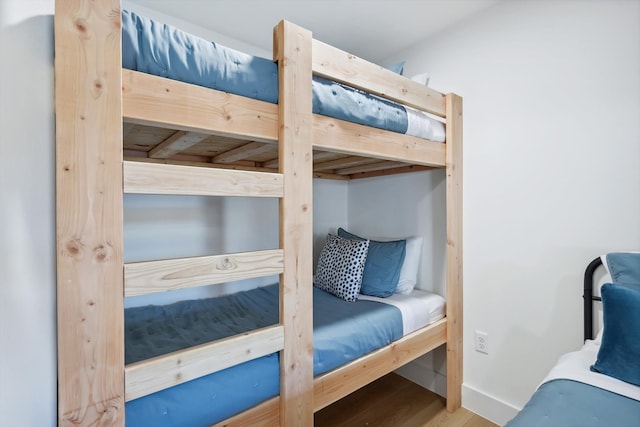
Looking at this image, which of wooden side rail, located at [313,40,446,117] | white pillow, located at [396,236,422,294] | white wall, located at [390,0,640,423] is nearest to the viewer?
wooden side rail, located at [313,40,446,117]

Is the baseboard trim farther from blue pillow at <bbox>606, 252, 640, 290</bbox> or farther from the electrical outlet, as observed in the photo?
blue pillow at <bbox>606, 252, 640, 290</bbox>

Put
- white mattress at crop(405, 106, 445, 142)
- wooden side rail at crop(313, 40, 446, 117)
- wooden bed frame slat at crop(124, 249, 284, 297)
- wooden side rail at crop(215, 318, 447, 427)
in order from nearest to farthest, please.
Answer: wooden bed frame slat at crop(124, 249, 284, 297), wooden side rail at crop(215, 318, 447, 427), wooden side rail at crop(313, 40, 446, 117), white mattress at crop(405, 106, 445, 142)

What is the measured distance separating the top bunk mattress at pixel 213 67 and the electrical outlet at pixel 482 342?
1.44 meters

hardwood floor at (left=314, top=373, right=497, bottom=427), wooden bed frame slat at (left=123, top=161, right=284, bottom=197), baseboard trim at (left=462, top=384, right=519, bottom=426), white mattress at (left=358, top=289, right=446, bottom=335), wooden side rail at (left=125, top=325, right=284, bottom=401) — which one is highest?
wooden bed frame slat at (left=123, top=161, right=284, bottom=197)

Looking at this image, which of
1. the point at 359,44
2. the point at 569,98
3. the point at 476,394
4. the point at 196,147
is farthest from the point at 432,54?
the point at 476,394

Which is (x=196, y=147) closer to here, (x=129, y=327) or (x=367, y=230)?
(x=129, y=327)

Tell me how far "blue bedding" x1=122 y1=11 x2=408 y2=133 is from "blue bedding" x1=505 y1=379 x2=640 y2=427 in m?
1.16

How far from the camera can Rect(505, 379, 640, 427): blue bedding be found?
788 millimetres

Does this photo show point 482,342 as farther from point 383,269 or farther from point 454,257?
point 383,269

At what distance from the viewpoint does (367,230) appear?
8.46 feet

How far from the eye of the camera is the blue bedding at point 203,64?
843 mm

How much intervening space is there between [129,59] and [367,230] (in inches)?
80.6

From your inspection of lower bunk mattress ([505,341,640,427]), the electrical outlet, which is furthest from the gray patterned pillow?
lower bunk mattress ([505,341,640,427])

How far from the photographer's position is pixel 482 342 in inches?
73.4
